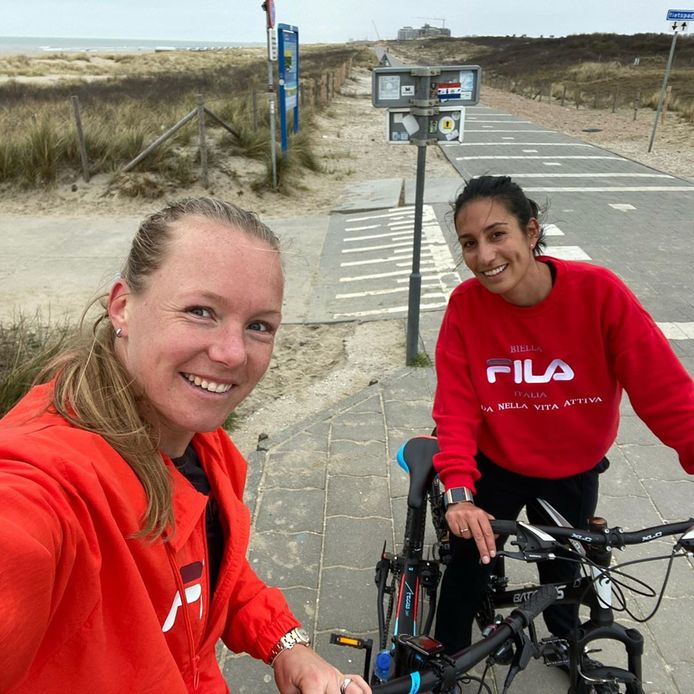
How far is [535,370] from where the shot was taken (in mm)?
1862

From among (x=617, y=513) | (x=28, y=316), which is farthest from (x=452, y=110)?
(x=28, y=316)

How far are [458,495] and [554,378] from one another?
48cm

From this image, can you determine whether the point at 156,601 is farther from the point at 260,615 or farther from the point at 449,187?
the point at 449,187

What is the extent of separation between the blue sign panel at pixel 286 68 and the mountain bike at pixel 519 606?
35.7 feet

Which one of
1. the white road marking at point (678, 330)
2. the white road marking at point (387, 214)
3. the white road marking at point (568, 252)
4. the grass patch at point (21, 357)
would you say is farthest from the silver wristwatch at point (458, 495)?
the white road marking at point (387, 214)

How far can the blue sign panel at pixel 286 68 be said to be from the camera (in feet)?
36.9

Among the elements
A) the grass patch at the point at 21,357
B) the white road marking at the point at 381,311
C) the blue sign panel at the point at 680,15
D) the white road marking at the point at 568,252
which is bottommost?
the white road marking at the point at 381,311

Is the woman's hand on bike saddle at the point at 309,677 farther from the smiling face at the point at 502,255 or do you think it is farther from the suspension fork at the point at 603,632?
the smiling face at the point at 502,255

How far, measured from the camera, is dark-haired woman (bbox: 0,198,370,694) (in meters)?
0.88

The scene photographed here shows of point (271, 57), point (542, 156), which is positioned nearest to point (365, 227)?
point (271, 57)

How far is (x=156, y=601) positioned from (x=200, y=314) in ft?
1.77

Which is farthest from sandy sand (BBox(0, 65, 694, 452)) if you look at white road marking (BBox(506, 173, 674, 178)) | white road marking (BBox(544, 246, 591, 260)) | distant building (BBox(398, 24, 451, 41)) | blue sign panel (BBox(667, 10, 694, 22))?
distant building (BBox(398, 24, 451, 41))

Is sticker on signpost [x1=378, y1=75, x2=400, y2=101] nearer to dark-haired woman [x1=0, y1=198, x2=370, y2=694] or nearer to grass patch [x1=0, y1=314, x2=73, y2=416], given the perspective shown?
grass patch [x1=0, y1=314, x2=73, y2=416]

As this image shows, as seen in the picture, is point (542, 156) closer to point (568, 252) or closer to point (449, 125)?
point (568, 252)
